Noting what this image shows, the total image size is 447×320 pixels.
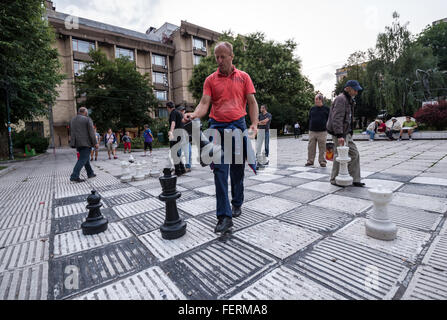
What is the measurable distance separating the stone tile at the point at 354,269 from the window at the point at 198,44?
4325 centimetres

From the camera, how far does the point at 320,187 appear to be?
409 centimetres

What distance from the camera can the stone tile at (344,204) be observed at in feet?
9.54

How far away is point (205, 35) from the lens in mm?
39750

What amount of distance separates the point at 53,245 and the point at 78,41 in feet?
133

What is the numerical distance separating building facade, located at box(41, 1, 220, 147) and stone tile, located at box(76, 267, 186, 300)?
101 feet

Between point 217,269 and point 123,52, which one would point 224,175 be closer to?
point 217,269

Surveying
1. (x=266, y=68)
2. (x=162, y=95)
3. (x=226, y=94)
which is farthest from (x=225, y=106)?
(x=162, y=95)

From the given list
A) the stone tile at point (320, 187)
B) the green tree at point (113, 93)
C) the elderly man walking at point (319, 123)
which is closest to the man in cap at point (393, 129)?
the elderly man walking at point (319, 123)

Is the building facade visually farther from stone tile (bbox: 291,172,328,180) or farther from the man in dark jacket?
stone tile (bbox: 291,172,328,180)

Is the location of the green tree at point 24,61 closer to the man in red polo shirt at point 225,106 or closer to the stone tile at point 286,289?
the man in red polo shirt at point 225,106

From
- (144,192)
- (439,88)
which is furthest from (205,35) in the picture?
(144,192)

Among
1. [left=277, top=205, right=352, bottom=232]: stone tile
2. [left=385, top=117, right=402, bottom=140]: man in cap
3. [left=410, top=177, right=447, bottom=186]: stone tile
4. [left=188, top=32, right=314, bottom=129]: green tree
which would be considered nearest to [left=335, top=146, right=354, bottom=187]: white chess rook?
[left=277, top=205, right=352, bottom=232]: stone tile
